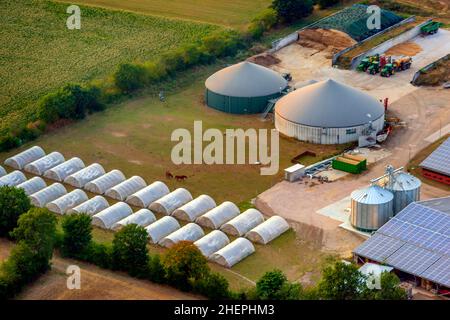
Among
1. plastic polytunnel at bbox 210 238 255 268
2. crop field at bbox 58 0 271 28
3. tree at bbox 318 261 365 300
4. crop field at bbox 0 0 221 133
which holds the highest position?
tree at bbox 318 261 365 300

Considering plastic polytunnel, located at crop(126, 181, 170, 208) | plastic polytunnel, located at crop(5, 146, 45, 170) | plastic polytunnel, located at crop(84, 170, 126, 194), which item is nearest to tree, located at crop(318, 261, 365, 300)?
plastic polytunnel, located at crop(126, 181, 170, 208)

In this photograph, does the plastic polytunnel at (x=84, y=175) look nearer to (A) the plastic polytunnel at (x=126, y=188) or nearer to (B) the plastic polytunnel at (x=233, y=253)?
(A) the plastic polytunnel at (x=126, y=188)

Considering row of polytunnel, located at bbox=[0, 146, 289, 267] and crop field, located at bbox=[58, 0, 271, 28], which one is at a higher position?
crop field, located at bbox=[58, 0, 271, 28]

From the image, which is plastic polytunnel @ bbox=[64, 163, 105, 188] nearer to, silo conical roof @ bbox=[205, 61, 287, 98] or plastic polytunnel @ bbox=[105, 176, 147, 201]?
plastic polytunnel @ bbox=[105, 176, 147, 201]

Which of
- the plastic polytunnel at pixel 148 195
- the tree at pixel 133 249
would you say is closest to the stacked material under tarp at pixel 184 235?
the tree at pixel 133 249

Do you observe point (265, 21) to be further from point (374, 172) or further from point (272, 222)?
point (272, 222)

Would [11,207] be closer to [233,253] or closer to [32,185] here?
[32,185]

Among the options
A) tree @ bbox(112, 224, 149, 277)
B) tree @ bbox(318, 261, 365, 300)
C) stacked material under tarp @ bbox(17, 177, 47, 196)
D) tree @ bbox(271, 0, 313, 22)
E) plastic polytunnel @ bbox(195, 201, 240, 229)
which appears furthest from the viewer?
tree @ bbox(271, 0, 313, 22)
